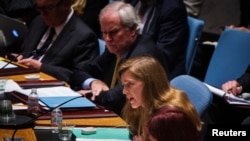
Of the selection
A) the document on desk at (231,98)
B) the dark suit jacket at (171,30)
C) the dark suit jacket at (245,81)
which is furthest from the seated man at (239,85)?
the dark suit jacket at (171,30)

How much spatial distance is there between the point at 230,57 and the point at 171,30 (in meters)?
0.46

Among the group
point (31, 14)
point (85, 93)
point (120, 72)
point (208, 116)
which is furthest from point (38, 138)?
point (31, 14)

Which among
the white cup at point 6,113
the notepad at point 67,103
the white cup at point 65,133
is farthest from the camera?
the notepad at point 67,103

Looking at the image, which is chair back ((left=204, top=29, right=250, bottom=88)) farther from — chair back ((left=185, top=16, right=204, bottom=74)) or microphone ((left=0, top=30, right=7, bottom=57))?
microphone ((left=0, top=30, right=7, bottom=57))

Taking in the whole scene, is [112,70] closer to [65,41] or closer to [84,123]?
[65,41]

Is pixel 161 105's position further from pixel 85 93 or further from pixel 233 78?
pixel 233 78

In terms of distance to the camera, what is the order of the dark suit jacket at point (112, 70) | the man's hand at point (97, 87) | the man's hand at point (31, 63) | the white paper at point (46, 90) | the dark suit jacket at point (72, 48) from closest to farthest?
the white paper at point (46, 90)
the dark suit jacket at point (112, 70)
the man's hand at point (97, 87)
the man's hand at point (31, 63)
the dark suit jacket at point (72, 48)

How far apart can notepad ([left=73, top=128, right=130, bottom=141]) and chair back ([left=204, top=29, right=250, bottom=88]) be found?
1703 mm

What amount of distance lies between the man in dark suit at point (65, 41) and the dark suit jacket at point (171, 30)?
1.50 feet

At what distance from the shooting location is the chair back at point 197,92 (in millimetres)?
2963

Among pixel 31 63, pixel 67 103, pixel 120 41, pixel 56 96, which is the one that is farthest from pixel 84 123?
pixel 31 63

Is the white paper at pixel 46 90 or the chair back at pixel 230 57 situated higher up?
the chair back at pixel 230 57

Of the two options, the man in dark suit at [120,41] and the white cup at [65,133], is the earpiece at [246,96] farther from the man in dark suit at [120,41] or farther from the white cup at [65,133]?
the white cup at [65,133]

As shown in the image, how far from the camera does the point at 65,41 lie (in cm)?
423
